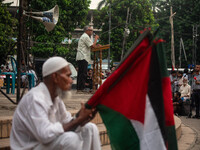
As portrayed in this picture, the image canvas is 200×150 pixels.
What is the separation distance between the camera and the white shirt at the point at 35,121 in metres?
3.03

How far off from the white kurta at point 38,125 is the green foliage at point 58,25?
26.4m

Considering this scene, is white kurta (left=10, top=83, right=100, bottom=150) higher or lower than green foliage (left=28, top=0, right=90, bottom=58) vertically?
lower

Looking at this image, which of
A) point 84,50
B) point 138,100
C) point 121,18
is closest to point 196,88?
point 84,50

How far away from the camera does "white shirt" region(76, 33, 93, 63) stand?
398 inches

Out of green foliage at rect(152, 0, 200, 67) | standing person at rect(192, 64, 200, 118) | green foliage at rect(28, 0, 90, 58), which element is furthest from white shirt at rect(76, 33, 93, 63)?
green foliage at rect(152, 0, 200, 67)

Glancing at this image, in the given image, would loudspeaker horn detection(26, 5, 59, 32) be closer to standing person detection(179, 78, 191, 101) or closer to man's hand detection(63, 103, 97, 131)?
man's hand detection(63, 103, 97, 131)

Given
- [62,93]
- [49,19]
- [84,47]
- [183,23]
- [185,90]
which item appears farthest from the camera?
[183,23]

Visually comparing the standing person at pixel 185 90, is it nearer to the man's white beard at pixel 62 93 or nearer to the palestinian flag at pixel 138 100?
the palestinian flag at pixel 138 100

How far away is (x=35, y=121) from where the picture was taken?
3041mm

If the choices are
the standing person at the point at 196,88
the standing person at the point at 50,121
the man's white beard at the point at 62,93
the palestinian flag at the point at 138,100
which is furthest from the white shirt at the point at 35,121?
the standing person at the point at 196,88

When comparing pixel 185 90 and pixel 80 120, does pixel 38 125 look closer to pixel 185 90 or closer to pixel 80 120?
pixel 80 120

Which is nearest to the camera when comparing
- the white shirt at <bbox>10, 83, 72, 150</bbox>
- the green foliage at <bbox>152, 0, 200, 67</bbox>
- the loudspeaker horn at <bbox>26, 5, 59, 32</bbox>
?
the white shirt at <bbox>10, 83, 72, 150</bbox>

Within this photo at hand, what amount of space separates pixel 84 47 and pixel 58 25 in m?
21.0

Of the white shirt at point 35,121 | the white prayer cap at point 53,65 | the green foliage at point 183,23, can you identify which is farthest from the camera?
the green foliage at point 183,23
